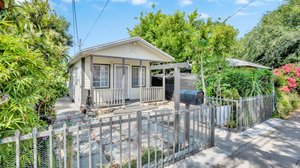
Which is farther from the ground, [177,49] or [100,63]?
[177,49]

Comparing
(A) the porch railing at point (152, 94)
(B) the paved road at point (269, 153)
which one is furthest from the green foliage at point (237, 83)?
(A) the porch railing at point (152, 94)

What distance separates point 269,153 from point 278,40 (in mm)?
14889

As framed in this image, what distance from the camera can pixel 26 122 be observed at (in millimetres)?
2102

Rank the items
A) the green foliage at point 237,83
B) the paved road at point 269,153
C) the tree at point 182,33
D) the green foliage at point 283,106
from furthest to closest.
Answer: the tree at point 182,33 < the green foliage at point 283,106 < the green foliage at point 237,83 < the paved road at point 269,153

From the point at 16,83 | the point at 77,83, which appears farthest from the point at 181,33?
the point at 16,83

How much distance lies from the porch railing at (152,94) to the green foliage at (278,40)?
11389 millimetres

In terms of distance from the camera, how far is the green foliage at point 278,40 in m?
14.8

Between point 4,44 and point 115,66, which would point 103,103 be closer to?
point 115,66

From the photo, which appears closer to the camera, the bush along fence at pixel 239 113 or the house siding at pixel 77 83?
the bush along fence at pixel 239 113

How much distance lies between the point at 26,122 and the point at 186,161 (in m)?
3.17

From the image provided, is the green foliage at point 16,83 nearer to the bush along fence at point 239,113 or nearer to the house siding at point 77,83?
the bush along fence at point 239,113

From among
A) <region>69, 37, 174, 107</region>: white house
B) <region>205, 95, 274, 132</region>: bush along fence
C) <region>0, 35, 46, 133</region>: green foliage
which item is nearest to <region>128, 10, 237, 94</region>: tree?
<region>69, 37, 174, 107</region>: white house

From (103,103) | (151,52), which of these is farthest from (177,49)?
(103,103)

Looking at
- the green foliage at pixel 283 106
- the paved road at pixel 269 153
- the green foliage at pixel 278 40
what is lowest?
the paved road at pixel 269 153
